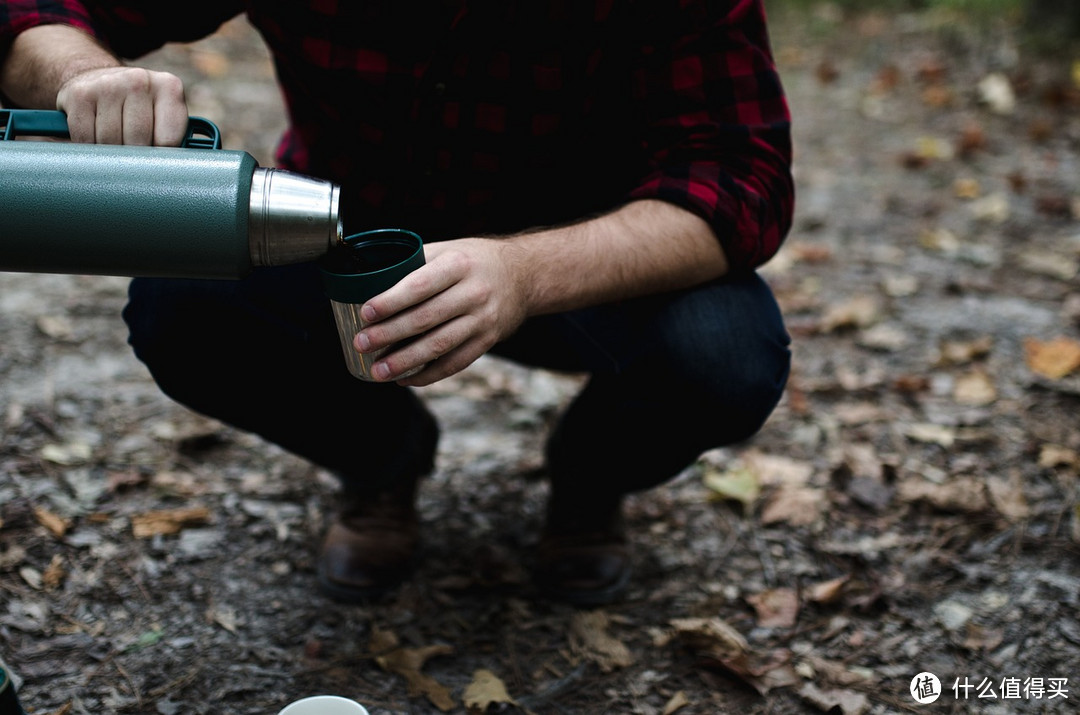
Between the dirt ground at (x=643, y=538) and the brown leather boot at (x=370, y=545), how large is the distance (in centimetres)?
4

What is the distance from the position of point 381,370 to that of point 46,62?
0.75 meters

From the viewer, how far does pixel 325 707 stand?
52.5 inches

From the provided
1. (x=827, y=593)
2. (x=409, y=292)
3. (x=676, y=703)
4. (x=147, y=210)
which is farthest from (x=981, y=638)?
(x=147, y=210)

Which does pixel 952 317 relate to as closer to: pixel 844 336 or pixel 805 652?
pixel 844 336

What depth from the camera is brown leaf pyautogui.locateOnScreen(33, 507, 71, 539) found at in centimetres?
190

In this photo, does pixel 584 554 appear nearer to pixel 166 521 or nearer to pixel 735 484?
pixel 735 484

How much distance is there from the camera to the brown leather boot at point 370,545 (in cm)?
184

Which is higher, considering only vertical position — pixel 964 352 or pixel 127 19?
pixel 127 19

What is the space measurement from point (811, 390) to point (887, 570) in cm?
74

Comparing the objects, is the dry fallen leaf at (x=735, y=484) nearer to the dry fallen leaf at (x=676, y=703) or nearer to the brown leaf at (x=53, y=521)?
the dry fallen leaf at (x=676, y=703)

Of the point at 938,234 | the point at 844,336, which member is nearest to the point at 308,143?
the point at 844,336

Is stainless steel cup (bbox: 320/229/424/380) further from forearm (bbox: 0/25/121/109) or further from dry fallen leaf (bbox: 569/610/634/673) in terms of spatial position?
dry fallen leaf (bbox: 569/610/634/673)

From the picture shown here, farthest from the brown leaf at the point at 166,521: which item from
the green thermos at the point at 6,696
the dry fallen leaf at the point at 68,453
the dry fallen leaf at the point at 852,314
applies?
the dry fallen leaf at the point at 852,314

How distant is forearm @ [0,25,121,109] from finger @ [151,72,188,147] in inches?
7.5
